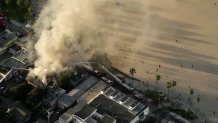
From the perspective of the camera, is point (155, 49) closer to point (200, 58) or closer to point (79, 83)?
point (200, 58)

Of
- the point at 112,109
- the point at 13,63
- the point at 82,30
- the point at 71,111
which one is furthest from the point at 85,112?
the point at 82,30

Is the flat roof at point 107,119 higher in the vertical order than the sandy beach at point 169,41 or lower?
lower

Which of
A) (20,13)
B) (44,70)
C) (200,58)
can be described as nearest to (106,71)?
(44,70)

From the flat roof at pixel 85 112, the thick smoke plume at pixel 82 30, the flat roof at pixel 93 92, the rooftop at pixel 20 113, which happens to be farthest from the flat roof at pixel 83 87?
the rooftop at pixel 20 113

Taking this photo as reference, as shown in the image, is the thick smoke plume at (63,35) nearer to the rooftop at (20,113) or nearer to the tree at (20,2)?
the tree at (20,2)

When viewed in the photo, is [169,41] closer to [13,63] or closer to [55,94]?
[55,94]

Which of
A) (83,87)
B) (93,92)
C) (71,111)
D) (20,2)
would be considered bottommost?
(71,111)
